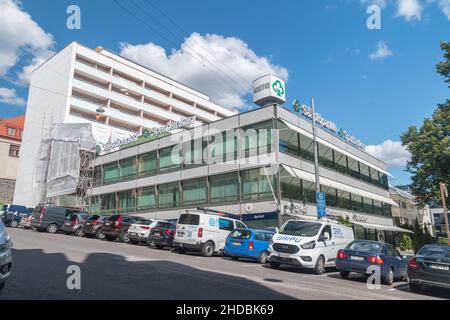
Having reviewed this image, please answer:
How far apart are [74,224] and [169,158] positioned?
11552 millimetres

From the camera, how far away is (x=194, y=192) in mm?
31719

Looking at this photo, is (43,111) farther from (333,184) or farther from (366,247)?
(366,247)

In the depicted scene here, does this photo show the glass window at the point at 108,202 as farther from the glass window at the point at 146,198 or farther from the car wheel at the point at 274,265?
the car wheel at the point at 274,265

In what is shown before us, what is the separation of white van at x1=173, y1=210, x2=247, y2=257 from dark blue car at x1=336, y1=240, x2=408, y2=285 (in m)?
6.46

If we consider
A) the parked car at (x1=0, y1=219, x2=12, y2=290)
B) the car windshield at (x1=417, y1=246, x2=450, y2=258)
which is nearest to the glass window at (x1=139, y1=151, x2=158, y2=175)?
the car windshield at (x1=417, y1=246, x2=450, y2=258)

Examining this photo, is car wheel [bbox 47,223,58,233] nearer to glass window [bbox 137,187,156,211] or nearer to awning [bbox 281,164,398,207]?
glass window [bbox 137,187,156,211]

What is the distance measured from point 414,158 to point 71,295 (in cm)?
3169

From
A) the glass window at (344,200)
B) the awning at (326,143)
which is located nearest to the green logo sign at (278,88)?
the awning at (326,143)

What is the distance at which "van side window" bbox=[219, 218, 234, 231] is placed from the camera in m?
18.6

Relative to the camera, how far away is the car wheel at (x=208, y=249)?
17.4 m

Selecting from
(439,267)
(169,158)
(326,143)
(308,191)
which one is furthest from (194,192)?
(439,267)
